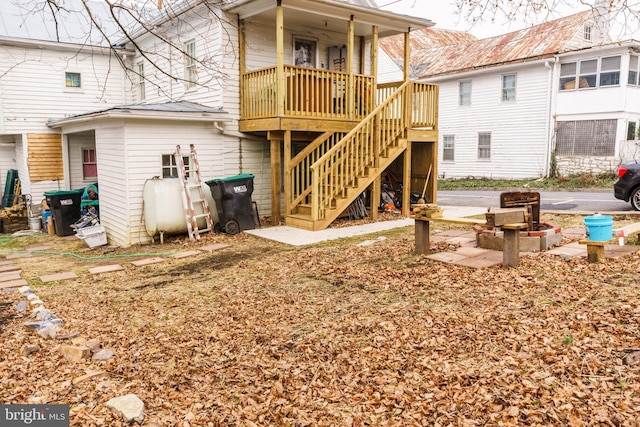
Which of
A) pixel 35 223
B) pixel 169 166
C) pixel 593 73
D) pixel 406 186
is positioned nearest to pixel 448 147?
pixel 593 73

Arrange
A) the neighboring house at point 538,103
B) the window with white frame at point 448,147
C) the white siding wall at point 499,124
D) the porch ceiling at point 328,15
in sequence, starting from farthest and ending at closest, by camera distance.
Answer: the window with white frame at point 448,147
the white siding wall at point 499,124
the neighboring house at point 538,103
the porch ceiling at point 328,15

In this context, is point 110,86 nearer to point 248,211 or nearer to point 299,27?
point 299,27

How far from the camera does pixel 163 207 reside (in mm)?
10469

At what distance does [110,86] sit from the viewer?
1694 cm

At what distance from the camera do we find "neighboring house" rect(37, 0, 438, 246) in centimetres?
1070

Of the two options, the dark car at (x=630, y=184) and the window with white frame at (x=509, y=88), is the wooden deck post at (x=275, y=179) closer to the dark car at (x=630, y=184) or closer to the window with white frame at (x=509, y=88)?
the dark car at (x=630, y=184)

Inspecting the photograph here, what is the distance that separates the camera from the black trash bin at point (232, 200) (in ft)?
35.2

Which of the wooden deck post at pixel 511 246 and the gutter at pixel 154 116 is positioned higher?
the gutter at pixel 154 116

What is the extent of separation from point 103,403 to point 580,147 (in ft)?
71.3

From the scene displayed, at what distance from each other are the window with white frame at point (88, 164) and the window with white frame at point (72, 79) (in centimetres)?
208

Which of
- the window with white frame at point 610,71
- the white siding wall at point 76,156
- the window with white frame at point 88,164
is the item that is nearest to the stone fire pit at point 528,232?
the white siding wall at point 76,156

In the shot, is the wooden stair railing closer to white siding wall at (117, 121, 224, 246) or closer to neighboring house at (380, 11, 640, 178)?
white siding wall at (117, 121, 224, 246)

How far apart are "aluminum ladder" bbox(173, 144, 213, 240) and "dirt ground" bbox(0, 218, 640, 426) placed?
341 centimetres

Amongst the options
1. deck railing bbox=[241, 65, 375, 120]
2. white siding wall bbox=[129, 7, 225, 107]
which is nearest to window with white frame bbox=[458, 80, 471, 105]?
deck railing bbox=[241, 65, 375, 120]
